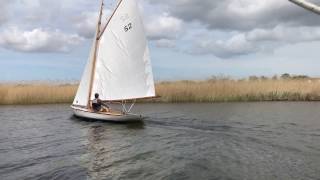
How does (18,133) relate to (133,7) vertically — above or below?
below

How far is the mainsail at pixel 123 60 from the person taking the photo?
30.0 meters

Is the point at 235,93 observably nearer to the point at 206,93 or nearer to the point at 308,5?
the point at 206,93

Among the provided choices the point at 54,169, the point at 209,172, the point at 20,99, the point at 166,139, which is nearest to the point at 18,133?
the point at 166,139

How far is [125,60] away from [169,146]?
1093 cm

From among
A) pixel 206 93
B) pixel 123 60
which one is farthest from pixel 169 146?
pixel 206 93

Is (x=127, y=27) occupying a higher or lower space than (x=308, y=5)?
higher

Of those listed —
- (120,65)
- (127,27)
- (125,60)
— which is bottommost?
(120,65)

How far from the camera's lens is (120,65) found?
3072 centimetres

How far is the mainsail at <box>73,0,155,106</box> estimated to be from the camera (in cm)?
2997

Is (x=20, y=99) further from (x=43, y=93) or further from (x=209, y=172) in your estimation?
(x=209, y=172)

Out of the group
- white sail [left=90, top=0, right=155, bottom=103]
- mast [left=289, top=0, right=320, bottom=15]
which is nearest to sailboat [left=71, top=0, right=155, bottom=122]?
white sail [left=90, top=0, right=155, bottom=103]

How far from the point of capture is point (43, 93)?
46.4 metres

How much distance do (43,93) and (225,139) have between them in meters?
28.3

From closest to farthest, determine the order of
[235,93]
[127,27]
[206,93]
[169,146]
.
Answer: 1. [169,146]
2. [127,27]
3. [206,93]
4. [235,93]
